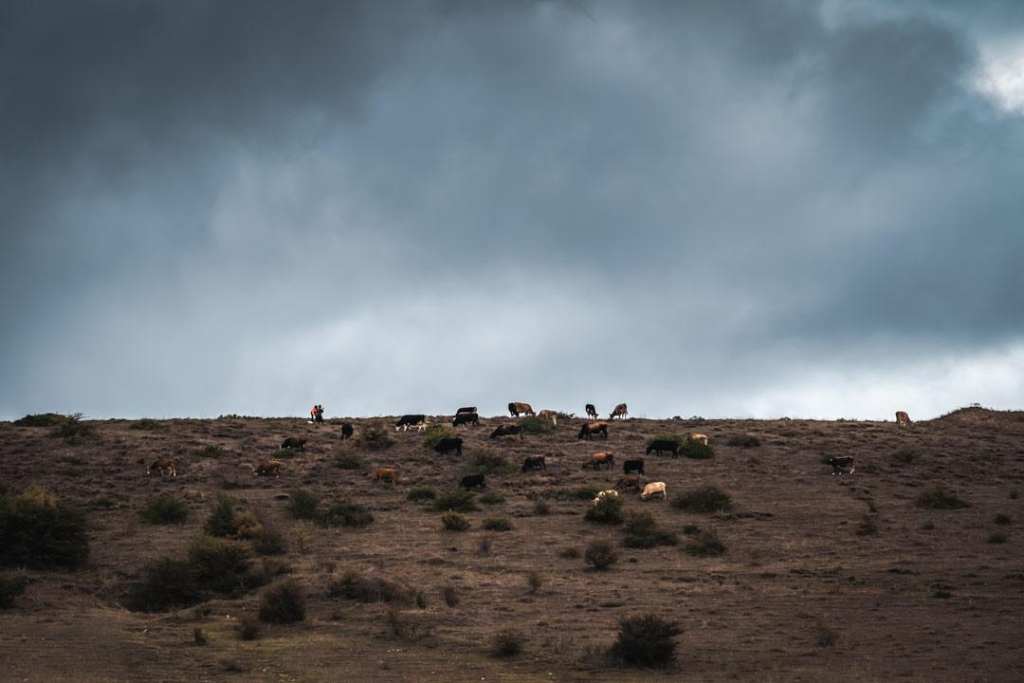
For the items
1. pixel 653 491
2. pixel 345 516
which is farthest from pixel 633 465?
pixel 345 516

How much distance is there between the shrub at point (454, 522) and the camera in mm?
37625

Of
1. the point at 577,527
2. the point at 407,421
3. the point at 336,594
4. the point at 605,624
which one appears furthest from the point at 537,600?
the point at 407,421

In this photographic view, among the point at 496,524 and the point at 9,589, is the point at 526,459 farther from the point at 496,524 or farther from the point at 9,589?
the point at 9,589

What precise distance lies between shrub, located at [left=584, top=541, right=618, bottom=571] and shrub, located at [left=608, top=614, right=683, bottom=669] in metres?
9.18

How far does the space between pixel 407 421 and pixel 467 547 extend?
25.3m

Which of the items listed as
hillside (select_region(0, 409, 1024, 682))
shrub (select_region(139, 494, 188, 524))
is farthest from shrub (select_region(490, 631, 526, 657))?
shrub (select_region(139, 494, 188, 524))

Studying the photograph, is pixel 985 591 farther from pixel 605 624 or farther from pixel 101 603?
pixel 101 603

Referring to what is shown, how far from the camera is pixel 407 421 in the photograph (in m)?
59.9

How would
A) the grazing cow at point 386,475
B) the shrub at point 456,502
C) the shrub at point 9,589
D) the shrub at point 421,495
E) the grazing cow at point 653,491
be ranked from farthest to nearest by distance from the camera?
the grazing cow at point 386,475
the shrub at point 421,495
the grazing cow at point 653,491
the shrub at point 456,502
the shrub at point 9,589

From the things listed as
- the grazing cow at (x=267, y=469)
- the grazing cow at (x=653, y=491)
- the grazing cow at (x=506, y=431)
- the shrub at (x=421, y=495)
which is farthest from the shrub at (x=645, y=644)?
the grazing cow at (x=506, y=431)

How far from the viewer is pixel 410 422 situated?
5997 cm

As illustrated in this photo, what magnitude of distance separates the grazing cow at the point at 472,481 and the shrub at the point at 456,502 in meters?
2.35

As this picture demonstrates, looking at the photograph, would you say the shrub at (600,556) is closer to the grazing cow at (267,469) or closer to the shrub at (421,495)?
the shrub at (421,495)

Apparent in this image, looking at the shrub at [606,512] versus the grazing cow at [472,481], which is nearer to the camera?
the shrub at [606,512]
